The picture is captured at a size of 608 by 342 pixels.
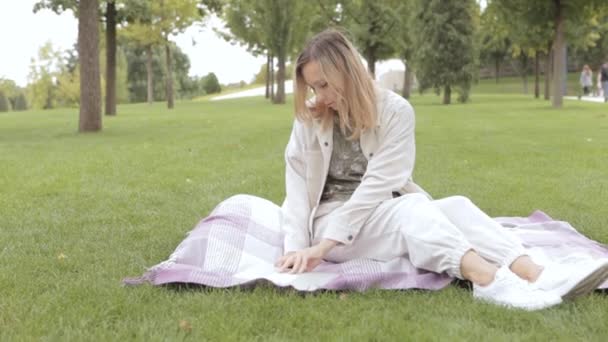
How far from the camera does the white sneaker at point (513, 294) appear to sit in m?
3.11

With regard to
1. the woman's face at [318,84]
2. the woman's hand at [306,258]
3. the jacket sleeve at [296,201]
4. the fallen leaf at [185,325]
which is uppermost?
the woman's face at [318,84]

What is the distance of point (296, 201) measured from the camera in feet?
13.0

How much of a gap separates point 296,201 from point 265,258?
1.31 ft

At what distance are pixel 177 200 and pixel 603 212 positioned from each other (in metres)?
4.03

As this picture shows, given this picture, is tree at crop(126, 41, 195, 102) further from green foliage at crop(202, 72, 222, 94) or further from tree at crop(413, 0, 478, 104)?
tree at crop(413, 0, 478, 104)

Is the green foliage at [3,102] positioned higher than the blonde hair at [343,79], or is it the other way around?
the green foliage at [3,102]

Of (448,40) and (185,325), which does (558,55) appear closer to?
(448,40)

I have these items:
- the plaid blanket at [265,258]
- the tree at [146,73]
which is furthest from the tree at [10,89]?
the plaid blanket at [265,258]

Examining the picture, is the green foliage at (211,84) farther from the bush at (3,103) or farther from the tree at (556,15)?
the tree at (556,15)

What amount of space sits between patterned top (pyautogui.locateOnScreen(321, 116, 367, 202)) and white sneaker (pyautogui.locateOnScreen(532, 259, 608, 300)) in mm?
1207

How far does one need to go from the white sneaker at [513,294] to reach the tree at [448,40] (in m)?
27.7

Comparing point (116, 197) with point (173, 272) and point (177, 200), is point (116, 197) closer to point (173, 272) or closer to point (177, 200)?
point (177, 200)

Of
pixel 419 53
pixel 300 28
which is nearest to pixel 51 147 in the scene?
pixel 419 53

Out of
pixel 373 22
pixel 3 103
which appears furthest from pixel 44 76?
pixel 373 22
